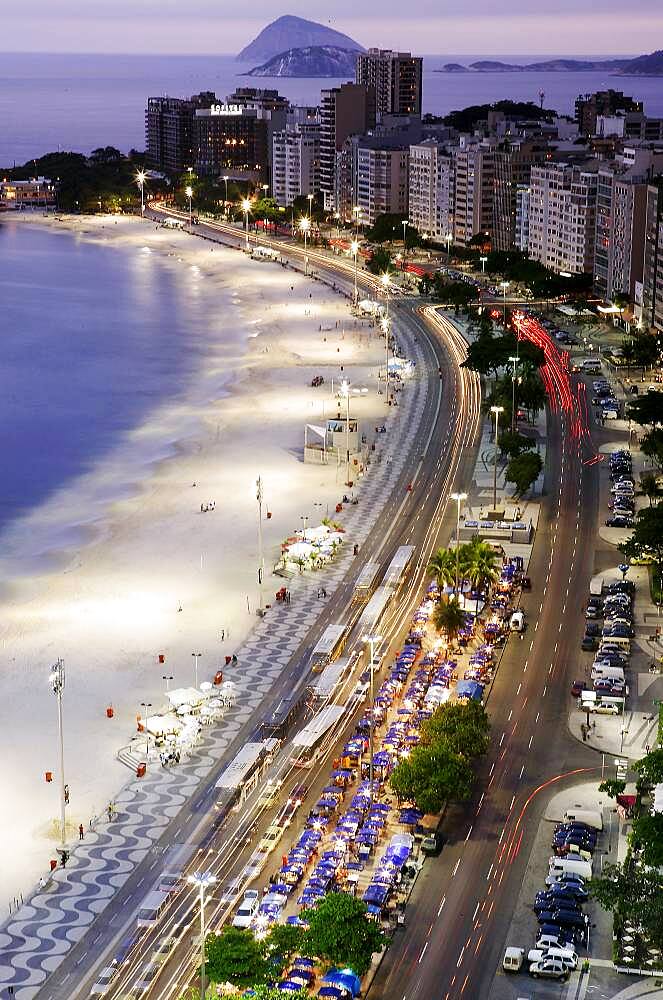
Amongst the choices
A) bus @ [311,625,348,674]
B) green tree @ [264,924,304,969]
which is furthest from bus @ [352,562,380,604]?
green tree @ [264,924,304,969]

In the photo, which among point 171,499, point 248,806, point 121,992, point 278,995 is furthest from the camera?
point 171,499

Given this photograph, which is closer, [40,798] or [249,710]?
[40,798]

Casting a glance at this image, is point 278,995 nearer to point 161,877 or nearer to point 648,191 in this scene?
point 161,877

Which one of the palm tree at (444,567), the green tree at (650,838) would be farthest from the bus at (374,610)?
the green tree at (650,838)

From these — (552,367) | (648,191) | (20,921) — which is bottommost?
(20,921)

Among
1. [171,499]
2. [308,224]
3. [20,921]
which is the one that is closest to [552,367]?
[171,499]

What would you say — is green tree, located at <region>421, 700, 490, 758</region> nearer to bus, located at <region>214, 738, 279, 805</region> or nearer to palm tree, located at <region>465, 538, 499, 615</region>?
bus, located at <region>214, 738, 279, 805</region>
